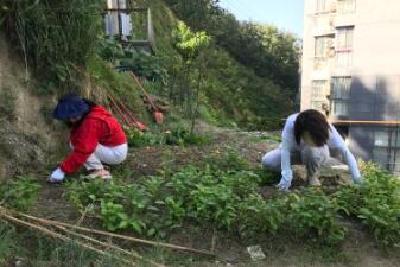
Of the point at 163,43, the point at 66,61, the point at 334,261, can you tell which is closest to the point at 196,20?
the point at 163,43

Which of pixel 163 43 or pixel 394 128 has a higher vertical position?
pixel 163 43

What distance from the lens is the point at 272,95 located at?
4200cm

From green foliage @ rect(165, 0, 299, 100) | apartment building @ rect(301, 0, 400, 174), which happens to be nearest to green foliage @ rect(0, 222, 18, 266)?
apartment building @ rect(301, 0, 400, 174)

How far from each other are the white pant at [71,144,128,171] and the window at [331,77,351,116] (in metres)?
30.6

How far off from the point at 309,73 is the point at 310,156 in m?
33.4

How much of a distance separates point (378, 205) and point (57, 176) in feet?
8.69

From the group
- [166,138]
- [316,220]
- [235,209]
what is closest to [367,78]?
[166,138]

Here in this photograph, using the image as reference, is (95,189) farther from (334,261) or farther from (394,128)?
(394,128)

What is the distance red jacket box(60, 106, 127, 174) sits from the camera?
16.3ft

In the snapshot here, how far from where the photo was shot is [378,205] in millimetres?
4242

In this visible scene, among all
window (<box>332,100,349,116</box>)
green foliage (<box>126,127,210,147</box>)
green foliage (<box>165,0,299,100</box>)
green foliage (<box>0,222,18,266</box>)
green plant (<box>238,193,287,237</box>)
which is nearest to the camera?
green foliage (<box>0,222,18,266</box>)

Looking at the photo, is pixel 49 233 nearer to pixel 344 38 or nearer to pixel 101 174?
pixel 101 174

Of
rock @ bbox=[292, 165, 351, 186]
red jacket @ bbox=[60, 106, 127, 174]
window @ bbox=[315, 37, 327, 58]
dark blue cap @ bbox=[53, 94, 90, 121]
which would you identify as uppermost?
window @ bbox=[315, 37, 327, 58]

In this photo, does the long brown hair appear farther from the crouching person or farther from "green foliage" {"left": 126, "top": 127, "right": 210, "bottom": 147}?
"green foliage" {"left": 126, "top": 127, "right": 210, "bottom": 147}
